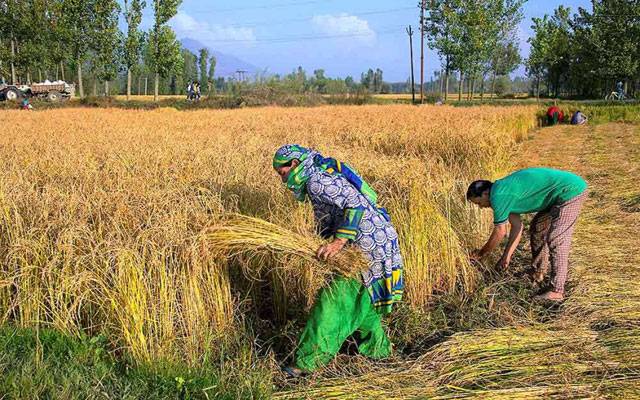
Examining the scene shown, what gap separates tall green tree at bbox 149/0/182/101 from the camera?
1382 inches

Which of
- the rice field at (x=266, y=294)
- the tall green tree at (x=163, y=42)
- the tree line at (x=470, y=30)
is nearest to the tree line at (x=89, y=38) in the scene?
the tall green tree at (x=163, y=42)

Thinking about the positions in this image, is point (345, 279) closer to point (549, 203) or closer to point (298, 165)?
point (298, 165)

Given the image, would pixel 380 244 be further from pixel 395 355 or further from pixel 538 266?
pixel 538 266

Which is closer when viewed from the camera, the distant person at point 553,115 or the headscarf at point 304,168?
the headscarf at point 304,168

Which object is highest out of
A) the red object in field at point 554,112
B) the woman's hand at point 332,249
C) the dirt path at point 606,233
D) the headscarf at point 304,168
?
the red object in field at point 554,112

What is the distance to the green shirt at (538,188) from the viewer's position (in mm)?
3807

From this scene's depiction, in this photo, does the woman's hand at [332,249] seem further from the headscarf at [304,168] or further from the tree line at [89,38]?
the tree line at [89,38]

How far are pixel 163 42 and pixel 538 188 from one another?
34686 mm

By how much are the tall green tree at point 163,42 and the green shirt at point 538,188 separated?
34194mm

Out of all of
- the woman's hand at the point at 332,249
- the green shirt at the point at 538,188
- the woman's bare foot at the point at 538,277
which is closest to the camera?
the woman's hand at the point at 332,249

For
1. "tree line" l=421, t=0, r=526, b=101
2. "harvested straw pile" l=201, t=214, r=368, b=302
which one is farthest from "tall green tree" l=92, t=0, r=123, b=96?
"harvested straw pile" l=201, t=214, r=368, b=302

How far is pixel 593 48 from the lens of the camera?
39.1 m

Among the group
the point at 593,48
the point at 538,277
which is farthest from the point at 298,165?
the point at 593,48

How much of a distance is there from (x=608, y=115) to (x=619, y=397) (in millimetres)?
21467
